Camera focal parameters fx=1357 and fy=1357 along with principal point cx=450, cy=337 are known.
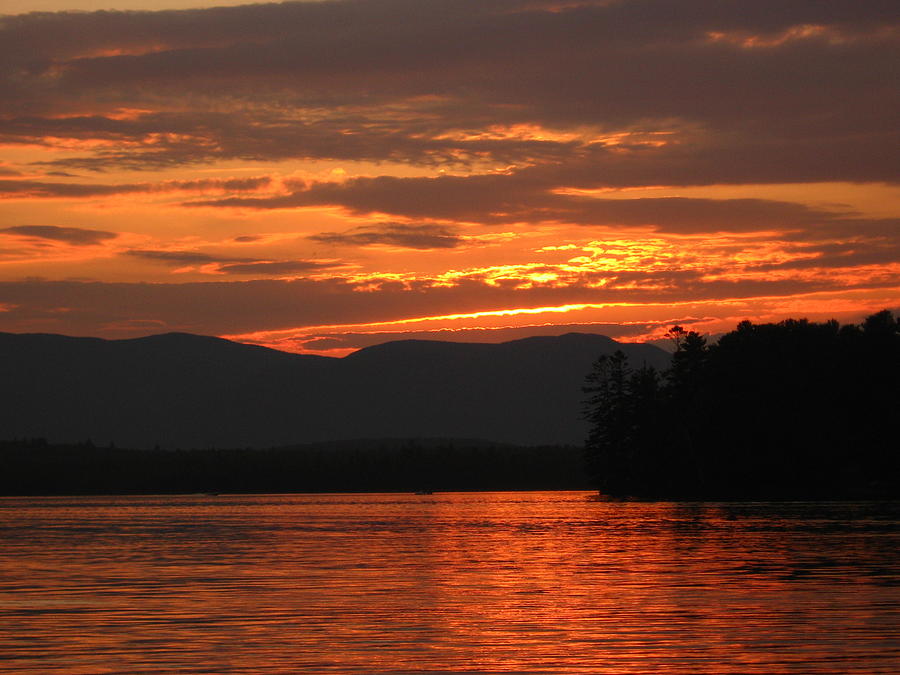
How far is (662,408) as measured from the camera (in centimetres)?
16762

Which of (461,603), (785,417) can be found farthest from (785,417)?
(461,603)

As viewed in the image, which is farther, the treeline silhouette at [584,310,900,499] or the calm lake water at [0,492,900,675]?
the treeline silhouette at [584,310,900,499]

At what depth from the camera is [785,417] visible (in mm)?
151000

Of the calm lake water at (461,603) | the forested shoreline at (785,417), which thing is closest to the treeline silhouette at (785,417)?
the forested shoreline at (785,417)

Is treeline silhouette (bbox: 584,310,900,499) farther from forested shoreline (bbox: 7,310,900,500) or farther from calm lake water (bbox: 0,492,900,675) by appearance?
calm lake water (bbox: 0,492,900,675)

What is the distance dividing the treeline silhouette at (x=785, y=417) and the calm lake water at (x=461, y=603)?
65.5 metres

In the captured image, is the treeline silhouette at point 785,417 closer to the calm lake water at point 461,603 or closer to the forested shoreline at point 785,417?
the forested shoreline at point 785,417

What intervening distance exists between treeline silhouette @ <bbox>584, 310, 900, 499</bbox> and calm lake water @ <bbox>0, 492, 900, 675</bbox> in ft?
215

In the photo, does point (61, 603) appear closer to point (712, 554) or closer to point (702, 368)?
point (712, 554)

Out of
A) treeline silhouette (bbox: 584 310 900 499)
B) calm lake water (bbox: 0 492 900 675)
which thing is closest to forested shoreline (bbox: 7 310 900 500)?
treeline silhouette (bbox: 584 310 900 499)

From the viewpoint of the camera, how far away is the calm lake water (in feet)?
105

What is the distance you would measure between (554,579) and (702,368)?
117 metres

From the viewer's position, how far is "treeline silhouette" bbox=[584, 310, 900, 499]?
490 feet

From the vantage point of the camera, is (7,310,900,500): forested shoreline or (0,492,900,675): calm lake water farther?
(7,310,900,500): forested shoreline
